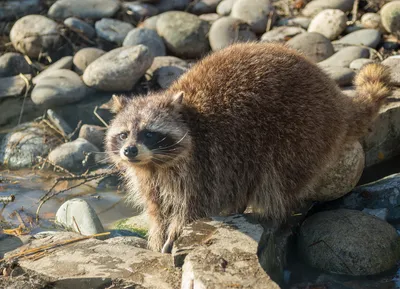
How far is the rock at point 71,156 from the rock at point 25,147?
0.32 meters

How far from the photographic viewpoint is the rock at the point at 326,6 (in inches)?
368

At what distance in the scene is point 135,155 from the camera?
4477mm

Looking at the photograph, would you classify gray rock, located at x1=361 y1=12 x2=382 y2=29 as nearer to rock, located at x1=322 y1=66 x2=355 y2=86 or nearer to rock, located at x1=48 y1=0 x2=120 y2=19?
rock, located at x1=322 y1=66 x2=355 y2=86

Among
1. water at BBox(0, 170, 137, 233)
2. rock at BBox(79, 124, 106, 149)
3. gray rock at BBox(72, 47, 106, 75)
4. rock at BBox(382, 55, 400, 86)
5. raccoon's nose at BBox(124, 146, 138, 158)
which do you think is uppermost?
raccoon's nose at BBox(124, 146, 138, 158)

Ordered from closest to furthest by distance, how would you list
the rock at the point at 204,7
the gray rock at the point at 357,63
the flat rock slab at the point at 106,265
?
the flat rock slab at the point at 106,265, the gray rock at the point at 357,63, the rock at the point at 204,7

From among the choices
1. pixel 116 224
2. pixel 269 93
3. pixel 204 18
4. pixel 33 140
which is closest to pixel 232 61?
pixel 269 93

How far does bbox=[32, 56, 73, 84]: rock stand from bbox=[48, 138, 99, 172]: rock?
153 centimetres

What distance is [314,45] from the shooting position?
27.2 ft

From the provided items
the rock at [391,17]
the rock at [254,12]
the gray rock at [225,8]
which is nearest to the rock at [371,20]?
the rock at [391,17]

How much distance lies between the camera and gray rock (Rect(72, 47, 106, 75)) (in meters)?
8.45

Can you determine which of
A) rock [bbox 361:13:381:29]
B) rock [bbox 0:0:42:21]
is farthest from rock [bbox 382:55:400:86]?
rock [bbox 0:0:42:21]

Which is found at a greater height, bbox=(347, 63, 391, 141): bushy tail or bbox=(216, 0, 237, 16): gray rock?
bbox=(347, 63, 391, 141): bushy tail

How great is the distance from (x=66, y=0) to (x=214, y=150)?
216 inches

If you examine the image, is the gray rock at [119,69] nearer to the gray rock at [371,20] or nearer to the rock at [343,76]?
the rock at [343,76]
